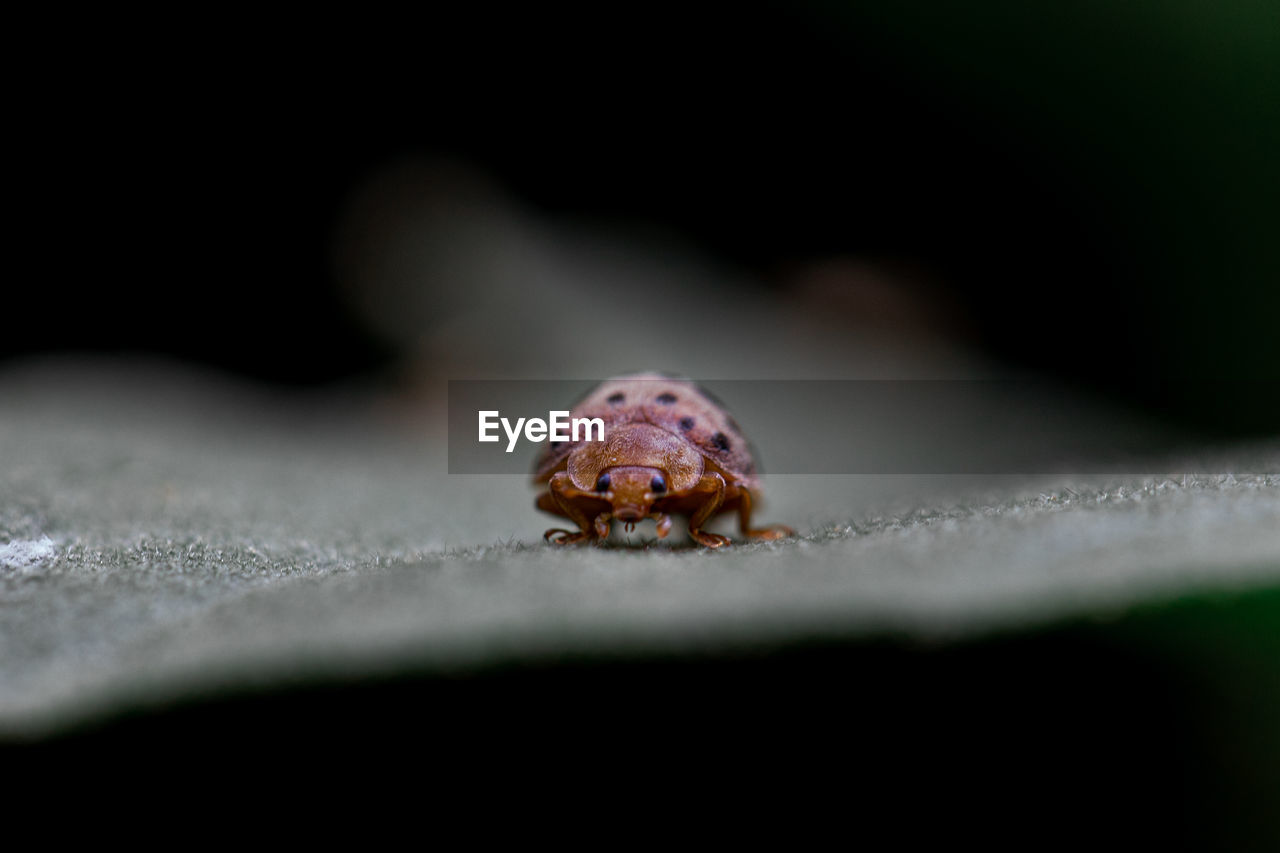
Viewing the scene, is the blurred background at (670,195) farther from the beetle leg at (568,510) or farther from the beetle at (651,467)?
the beetle leg at (568,510)

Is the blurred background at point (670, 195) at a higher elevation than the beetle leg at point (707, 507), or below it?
higher

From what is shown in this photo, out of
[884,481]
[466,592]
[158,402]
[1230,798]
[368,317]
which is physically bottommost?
[1230,798]

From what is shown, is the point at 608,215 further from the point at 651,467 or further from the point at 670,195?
the point at 651,467

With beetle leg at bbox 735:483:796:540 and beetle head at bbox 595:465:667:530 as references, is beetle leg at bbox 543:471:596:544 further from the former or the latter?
beetle leg at bbox 735:483:796:540

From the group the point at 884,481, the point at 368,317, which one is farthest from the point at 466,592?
the point at 368,317

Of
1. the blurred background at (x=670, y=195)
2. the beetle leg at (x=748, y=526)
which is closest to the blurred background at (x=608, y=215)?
the blurred background at (x=670, y=195)

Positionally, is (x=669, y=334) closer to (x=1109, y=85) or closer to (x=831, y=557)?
(x=1109, y=85)
